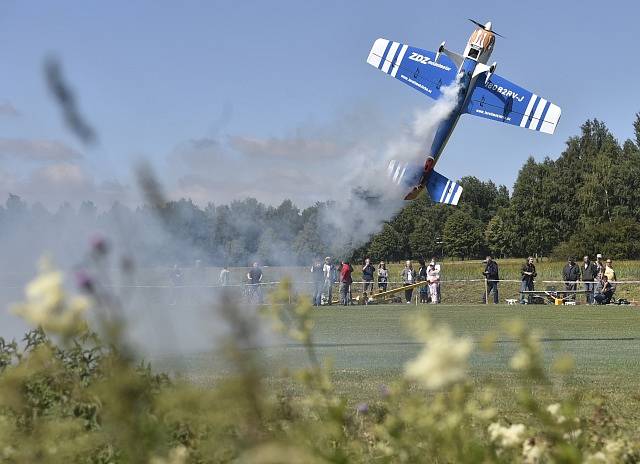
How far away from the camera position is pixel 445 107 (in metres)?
27.2

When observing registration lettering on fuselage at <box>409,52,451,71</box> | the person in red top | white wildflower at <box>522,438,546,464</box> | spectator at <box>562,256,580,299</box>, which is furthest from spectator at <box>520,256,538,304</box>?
white wildflower at <box>522,438,546,464</box>

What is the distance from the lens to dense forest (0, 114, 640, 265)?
26.5 m

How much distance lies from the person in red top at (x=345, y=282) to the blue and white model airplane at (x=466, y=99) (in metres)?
8.63

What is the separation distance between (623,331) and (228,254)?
34.4 ft

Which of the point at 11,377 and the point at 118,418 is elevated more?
the point at 118,418

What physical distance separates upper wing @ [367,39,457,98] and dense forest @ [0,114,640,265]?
14.8ft

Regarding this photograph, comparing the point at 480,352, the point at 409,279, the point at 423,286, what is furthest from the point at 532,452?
the point at 409,279

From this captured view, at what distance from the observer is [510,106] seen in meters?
27.5

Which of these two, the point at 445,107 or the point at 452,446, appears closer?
the point at 452,446

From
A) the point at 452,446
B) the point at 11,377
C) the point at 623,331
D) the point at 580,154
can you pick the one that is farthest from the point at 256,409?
the point at 580,154

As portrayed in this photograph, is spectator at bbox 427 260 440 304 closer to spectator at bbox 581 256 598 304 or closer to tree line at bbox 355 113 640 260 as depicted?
spectator at bbox 581 256 598 304

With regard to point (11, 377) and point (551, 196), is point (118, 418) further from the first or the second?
point (551, 196)

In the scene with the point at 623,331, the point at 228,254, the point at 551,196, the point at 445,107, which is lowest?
the point at 228,254

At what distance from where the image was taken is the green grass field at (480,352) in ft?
22.5
